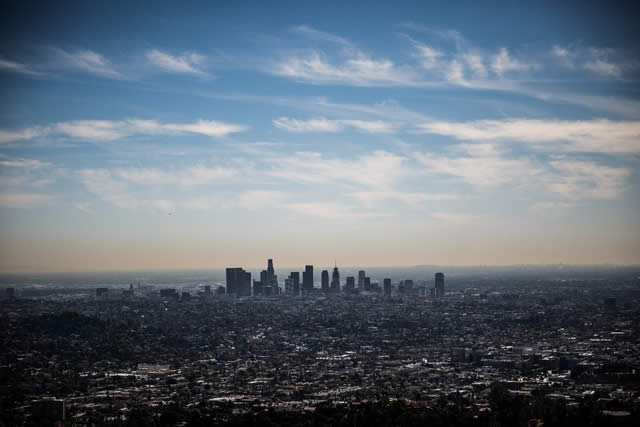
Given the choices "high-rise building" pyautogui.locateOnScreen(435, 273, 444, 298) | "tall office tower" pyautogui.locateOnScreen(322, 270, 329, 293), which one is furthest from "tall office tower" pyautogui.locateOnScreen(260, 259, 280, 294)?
"high-rise building" pyautogui.locateOnScreen(435, 273, 444, 298)

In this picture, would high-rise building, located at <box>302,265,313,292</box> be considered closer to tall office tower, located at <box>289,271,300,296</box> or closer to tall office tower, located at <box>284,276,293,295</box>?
tall office tower, located at <box>289,271,300,296</box>

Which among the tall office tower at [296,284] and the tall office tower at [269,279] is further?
the tall office tower at [269,279]

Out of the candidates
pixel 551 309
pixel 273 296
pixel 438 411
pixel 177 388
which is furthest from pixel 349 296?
pixel 438 411

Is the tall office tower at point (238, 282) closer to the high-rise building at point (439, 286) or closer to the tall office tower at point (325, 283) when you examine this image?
the tall office tower at point (325, 283)

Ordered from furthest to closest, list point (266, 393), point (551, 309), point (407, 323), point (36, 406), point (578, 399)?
point (551, 309)
point (407, 323)
point (266, 393)
point (578, 399)
point (36, 406)

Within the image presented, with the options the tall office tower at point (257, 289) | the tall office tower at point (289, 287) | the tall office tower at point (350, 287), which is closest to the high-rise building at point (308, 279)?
the tall office tower at point (289, 287)

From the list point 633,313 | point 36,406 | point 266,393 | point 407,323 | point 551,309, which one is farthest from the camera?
point 551,309

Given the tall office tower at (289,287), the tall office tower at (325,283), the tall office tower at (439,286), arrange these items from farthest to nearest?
1. the tall office tower at (289,287)
2. the tall office tower at (325,283)
3. the tall office tower at (439,286)

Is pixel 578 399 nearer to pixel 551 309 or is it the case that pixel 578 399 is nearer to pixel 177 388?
pixel 177 388
